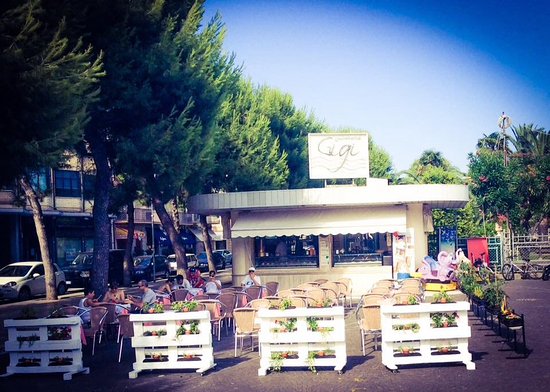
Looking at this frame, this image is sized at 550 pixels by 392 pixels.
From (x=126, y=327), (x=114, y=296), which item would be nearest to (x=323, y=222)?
(x=114, y=296)

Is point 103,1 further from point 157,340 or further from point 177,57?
point 157,340

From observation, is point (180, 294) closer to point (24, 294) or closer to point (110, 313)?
point (110, 313)

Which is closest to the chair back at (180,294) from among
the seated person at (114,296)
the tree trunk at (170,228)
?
the seated person at (114,296)

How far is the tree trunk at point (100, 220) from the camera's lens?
17.3 m

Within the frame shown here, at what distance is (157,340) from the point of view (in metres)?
8.55

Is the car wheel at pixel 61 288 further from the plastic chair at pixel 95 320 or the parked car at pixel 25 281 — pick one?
the plastic chair at pixel 95 320

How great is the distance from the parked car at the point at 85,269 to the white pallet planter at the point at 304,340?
1836cm

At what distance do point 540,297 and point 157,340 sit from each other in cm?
1262

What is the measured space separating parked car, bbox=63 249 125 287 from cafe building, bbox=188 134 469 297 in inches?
348

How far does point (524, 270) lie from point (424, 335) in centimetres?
1775

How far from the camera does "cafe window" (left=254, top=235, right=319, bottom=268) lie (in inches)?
789

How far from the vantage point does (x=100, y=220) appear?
56.6ft

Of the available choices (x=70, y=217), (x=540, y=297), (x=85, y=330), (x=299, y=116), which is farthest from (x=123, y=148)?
(x=70, y=217)

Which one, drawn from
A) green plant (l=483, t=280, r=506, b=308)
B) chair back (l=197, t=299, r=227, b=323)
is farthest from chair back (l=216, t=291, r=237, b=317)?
green plant (l=483, t=280, r=506, b=308)
